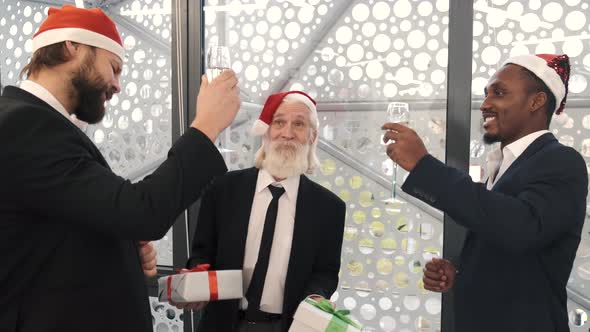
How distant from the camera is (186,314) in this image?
284cm

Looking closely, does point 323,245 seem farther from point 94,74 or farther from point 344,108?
point 94,74

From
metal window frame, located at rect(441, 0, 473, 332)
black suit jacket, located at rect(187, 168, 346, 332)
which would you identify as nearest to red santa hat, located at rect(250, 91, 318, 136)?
black suit jacket, located at rect(187, 168, 346, 332)

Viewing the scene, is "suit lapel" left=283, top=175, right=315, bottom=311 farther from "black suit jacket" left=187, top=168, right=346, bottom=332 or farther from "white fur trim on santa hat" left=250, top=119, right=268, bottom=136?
"white fur trim on santa hat" left=250, top=119, right=268, bottom=136

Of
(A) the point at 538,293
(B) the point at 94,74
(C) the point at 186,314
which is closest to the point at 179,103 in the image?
(C) the point at 186,314

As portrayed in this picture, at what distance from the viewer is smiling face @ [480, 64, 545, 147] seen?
5.32 ft

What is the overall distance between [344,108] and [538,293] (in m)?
1.41

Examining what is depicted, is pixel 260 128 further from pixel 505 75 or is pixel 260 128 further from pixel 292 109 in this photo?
pixel 505 75

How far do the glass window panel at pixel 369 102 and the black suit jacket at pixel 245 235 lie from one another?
574 mm

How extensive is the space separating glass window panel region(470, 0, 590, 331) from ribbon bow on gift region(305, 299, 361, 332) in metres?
1.22

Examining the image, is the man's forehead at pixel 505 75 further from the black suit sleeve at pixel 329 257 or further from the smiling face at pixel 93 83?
the smiling face at pixel 93 83

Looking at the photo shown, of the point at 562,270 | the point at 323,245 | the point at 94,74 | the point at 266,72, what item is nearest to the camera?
the point at 94,74

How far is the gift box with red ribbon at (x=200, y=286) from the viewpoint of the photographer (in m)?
1.64

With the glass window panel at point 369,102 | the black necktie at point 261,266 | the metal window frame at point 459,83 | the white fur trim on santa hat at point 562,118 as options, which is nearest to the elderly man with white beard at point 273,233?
the black necktie at point 261,266

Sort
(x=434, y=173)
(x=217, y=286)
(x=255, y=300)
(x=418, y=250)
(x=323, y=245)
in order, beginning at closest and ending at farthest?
(x=434, y=173) → (x=217, y=286) → (x=255, y=300) → (x=323, y=245) → (x=418, y=250)
